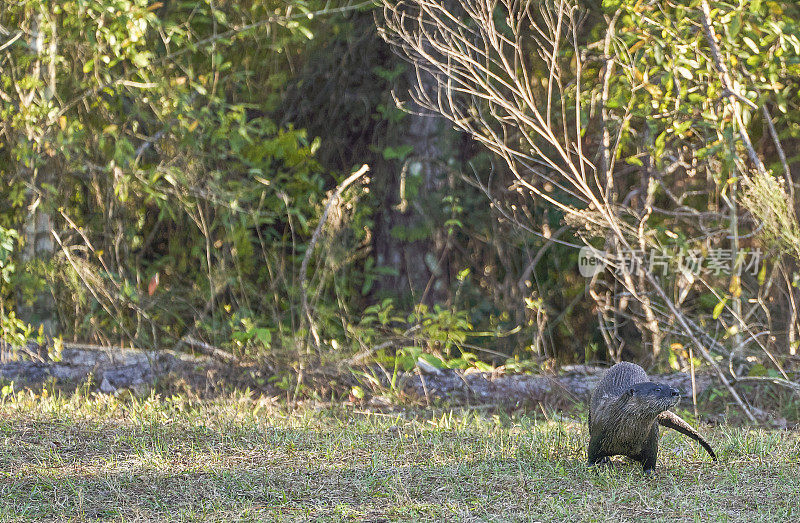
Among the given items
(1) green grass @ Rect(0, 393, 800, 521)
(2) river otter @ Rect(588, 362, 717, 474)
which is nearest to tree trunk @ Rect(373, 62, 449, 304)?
(1) green grass @ Rect(0, 393, 800, 521)

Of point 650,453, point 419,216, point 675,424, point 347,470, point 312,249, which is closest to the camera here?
point 650,453

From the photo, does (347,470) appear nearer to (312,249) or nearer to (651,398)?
(651,398)

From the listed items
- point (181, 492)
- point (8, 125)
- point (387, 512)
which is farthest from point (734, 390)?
point (8, 125)

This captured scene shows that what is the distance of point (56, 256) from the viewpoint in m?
7.18

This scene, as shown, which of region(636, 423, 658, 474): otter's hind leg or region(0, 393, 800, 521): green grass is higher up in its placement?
region(636, 423, 658, 474): otter's hind leg

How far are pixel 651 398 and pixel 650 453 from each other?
0.34 meters

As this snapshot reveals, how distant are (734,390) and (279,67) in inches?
196

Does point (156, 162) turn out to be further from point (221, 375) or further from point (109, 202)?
point (221, 375)

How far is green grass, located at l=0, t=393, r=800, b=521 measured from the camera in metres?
3.89

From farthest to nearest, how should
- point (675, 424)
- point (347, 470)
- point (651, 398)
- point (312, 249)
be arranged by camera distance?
point (312, 249), point (347, 470), point (675, 424), point (651, 398)

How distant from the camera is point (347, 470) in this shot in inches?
180

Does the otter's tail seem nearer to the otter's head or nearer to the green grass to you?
the green grass

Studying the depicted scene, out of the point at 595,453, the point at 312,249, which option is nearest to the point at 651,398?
the point at 595,453

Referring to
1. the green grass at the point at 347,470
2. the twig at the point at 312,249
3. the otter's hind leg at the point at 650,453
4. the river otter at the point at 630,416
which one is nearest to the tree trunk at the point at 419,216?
the twig at the point at 312,249
